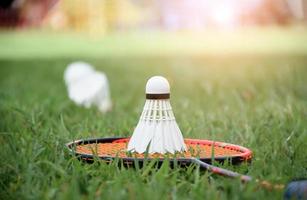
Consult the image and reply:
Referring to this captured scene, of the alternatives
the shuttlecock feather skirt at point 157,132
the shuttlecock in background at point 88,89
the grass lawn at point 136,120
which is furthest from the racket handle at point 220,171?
the shuttlecock in background at point 88,89

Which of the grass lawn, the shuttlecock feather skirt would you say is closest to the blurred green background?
the grass lawn

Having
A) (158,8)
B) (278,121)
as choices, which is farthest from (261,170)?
(158,8)

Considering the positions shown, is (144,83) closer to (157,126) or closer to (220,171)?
(157,126)

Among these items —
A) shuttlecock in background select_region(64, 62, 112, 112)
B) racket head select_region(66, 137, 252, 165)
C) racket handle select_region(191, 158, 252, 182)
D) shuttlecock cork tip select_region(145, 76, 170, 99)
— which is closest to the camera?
racket handle select_region(191, 158, 252, 182)

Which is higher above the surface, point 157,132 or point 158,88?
point 158,88

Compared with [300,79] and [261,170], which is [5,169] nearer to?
[261,170]

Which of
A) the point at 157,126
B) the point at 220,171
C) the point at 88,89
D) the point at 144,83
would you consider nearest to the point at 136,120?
the point at 88,89

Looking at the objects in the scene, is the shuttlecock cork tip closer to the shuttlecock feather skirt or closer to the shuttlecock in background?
the shuttlecock feather skirt
